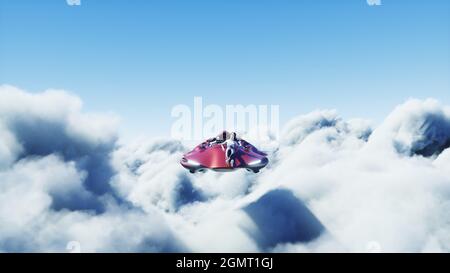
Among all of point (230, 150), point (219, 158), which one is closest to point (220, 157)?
point (219, 158)

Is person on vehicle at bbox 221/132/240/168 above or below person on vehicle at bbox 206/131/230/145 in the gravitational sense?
below

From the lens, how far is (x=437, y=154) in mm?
71000

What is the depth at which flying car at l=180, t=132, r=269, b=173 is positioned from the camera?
27.0 ft

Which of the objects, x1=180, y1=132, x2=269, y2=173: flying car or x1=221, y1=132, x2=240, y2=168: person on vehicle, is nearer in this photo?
x1=221, y1=132, x2=240, y2=168: person on vehicle

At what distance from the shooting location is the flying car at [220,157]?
27.0 ft

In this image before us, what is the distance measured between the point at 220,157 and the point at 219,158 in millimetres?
48

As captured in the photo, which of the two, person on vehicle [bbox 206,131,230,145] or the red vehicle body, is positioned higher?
person on vehicle [bbox 206,131,230,145]

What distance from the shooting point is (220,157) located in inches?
327

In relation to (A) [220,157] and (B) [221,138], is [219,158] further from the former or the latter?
(B) [221,138]

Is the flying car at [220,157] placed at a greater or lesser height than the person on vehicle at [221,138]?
lesser

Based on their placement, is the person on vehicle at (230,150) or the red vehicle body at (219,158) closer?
the person on vehicle at (230,150)
